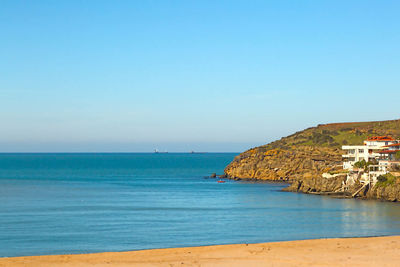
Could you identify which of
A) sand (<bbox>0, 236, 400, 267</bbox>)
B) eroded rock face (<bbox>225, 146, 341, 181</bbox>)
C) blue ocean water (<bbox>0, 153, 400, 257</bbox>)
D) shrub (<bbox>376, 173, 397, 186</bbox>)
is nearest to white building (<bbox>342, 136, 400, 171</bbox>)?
shrub (<bbox>376, 173, 397, 186</bbox>)

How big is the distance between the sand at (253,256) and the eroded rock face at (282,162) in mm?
109647

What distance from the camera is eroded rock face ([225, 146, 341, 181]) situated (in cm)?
16300

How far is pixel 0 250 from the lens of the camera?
51.0 metres

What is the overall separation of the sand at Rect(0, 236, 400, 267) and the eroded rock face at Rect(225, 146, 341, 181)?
10965 cm

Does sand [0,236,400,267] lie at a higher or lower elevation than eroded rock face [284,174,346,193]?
lower

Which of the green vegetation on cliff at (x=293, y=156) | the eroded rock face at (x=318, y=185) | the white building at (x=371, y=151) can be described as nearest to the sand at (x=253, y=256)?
the eroded rock face at (x=318, y=185)

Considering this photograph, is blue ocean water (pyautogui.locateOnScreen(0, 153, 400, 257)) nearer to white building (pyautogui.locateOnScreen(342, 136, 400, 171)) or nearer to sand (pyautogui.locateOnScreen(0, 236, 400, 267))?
sand (pyautogui.locateOnScreen(0, 236, 400, 267))

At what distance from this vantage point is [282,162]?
16738 cm

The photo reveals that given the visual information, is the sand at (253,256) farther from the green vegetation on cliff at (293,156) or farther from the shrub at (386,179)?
the green vegetation on cliff at (293,156)

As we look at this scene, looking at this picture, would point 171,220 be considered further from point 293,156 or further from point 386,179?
point 293,156

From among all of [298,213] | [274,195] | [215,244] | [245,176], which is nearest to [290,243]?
[215,244]

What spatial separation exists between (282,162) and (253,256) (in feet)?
408

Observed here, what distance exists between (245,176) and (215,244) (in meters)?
121

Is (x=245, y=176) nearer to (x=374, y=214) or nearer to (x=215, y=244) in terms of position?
(x=374, y=214)
